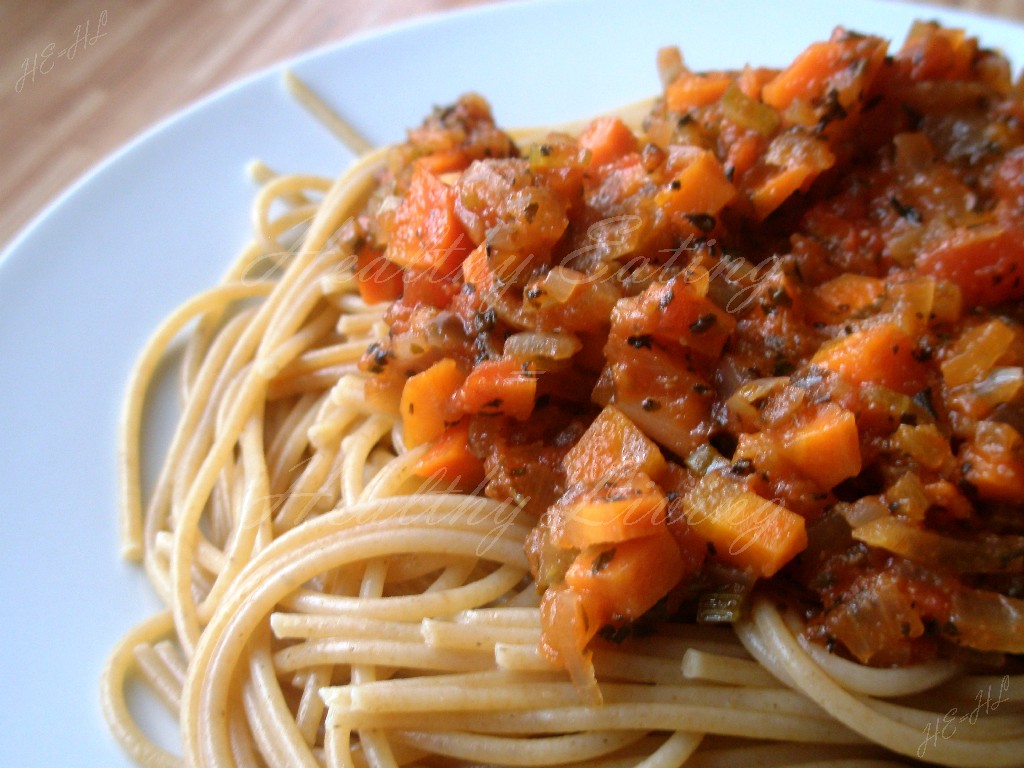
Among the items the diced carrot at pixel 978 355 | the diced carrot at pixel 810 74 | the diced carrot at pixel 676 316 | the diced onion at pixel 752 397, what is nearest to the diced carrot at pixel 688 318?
the diced carrot at pixel 676 316

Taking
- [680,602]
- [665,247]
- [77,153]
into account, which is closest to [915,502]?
[680,602]

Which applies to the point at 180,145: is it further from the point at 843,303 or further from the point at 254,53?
the point at 843,303

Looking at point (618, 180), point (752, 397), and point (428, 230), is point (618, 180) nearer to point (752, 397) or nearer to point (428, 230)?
point (428, 230)

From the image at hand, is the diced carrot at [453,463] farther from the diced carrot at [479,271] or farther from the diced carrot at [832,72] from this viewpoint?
the diced carrot at [832,72]

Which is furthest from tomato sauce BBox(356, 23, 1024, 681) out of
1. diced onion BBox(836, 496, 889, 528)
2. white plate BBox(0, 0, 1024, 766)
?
white plate BBox(0, 0, 1024, 766)

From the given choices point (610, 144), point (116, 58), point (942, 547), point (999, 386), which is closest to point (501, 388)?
point (610, 144)

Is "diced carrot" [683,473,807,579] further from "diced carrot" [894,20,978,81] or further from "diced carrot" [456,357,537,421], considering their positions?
"diced carrot" [894,20,978,81]
